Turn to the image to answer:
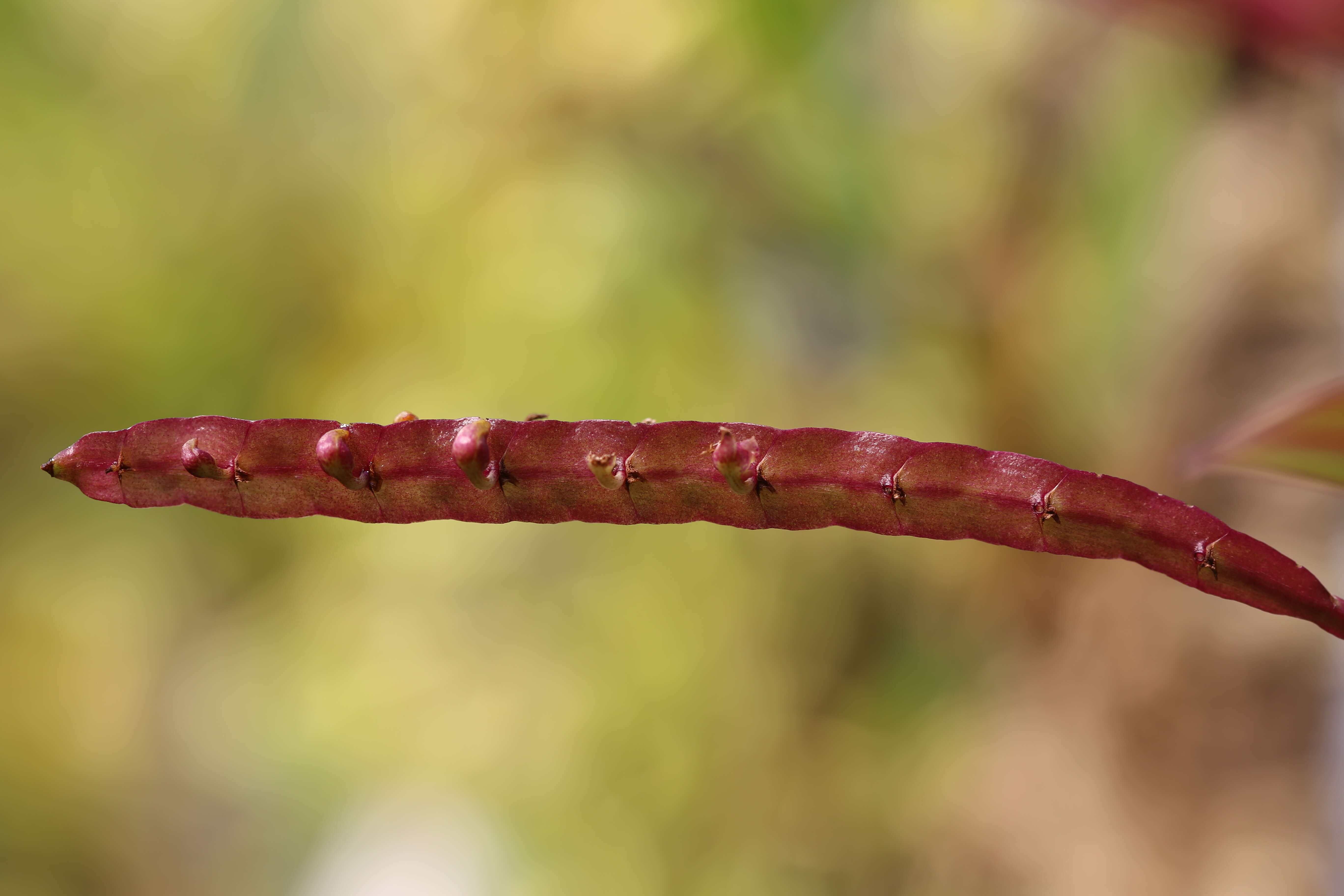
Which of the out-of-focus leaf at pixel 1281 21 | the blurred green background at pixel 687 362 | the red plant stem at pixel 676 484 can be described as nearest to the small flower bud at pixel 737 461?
the red plant stem at pixel 676 484

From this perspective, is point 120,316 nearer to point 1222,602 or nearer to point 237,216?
point 237,216

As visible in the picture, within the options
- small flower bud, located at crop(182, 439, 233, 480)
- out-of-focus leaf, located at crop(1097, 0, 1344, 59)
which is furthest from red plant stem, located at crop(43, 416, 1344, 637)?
out-of-focus leaf, located at crop(1097, 0, 1344, 59)

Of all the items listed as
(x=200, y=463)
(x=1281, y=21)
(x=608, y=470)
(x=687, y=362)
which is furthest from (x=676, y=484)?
(x=687, y=362)

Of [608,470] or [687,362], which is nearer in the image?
[608,470]

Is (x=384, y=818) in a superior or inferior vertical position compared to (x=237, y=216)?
inferior

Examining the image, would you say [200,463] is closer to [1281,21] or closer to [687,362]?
[1281,21]

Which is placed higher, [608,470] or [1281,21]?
[1281,21]

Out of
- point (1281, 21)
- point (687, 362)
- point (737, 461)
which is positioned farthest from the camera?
point (687, 362)

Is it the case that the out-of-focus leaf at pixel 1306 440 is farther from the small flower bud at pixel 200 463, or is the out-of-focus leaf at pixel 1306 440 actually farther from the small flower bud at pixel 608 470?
the small flower bud at pixel 200 463

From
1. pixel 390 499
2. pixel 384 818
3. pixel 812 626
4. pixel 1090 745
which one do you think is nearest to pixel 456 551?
pixel 384 818
